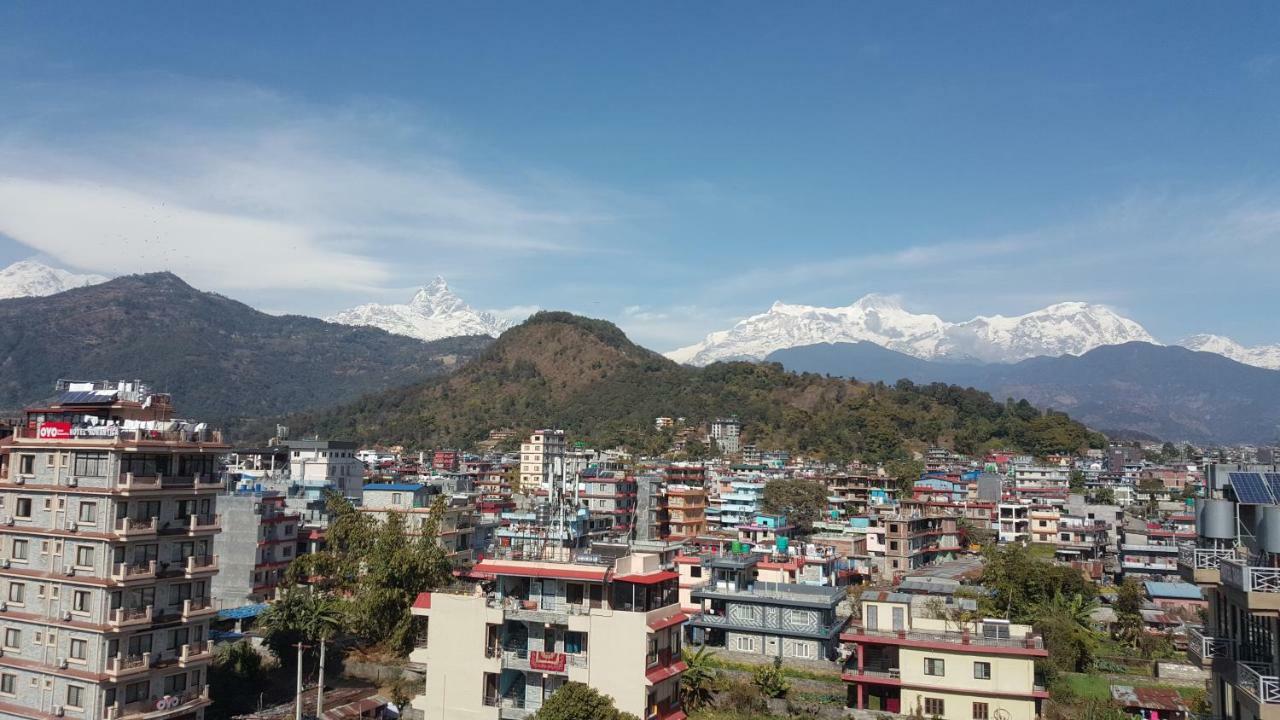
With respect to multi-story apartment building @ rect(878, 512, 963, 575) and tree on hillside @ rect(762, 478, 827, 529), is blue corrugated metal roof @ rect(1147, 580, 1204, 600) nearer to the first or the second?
multi-story apartment building @ rect(878, 512, 963, 575)

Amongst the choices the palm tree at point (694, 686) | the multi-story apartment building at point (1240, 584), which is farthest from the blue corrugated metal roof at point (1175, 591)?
the multi-story apartment building at point (1240, 584)

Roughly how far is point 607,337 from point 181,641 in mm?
171937

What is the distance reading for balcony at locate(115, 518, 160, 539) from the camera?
24781 mm

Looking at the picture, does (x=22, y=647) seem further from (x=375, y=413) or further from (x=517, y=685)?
(x=375, y=413)

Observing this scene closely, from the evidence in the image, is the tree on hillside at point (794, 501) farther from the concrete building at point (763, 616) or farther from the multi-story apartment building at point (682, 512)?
the concrete building at point (763, 616)

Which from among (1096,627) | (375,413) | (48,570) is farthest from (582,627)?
(375,413)

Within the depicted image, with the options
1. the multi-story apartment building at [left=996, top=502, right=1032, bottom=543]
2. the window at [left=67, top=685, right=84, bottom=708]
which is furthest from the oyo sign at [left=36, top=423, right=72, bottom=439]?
the multi-story apartment building at [left=996, top=502, right=1032, bottom=543]

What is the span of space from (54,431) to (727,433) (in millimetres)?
109007

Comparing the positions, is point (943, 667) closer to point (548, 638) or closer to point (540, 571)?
point (548, 638)

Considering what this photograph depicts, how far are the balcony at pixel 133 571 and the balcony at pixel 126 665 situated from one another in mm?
2012

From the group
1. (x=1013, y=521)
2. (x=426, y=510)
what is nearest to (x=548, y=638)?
(x=426, y=510)

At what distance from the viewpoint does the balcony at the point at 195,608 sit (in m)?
25.9

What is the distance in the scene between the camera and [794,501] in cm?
7025

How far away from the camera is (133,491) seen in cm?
2514
